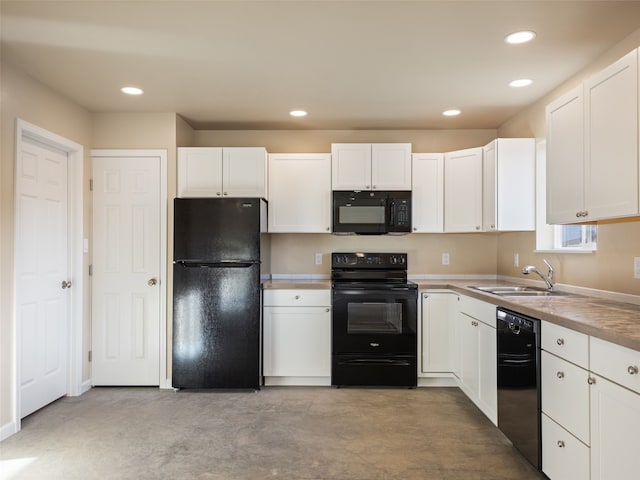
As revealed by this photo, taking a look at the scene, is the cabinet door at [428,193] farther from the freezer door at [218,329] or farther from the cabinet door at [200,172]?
the cabinet door at [200,172]

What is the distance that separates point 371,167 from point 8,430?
3370mm

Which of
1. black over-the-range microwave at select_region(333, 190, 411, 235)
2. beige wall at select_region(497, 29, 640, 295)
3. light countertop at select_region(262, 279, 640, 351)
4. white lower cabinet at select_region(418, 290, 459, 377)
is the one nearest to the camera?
light countertop at select_region(262, 279, 640, 351)

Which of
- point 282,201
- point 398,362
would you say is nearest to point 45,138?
point 282,201

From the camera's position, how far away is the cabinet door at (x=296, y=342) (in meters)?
3.73

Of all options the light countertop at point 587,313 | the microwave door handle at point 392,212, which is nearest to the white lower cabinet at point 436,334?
the light countertop at point 587,313

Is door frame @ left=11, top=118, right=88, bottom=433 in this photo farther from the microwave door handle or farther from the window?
the window

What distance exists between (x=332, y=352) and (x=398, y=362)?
577 millimetres

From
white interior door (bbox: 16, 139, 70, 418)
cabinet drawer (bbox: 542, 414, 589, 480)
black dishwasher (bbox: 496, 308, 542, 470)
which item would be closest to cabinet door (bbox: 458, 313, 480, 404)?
black dishwasher (bbox: 496, 308, 542, 470)

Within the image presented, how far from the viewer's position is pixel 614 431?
1591 mm

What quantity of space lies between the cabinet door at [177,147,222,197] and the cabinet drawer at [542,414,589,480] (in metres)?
3.03

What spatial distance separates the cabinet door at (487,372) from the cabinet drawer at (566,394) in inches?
24.2

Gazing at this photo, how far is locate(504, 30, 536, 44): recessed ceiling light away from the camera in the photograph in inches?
93.0

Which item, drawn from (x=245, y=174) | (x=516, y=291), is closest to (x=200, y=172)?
(x=245, y=174)

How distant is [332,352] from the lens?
371 centimetres
